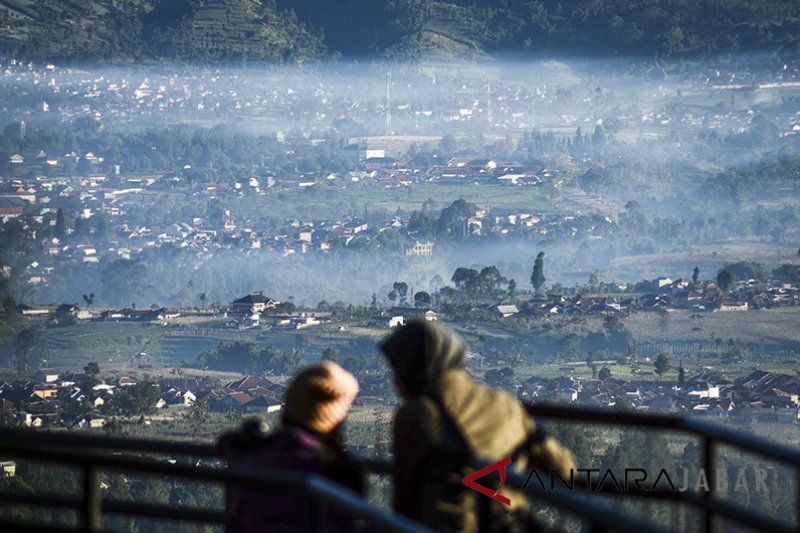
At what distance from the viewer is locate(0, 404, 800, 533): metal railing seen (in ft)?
6.73

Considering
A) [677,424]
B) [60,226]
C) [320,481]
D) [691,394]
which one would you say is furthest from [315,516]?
[60,226]

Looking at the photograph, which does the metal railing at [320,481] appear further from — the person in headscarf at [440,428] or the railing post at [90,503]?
the person in headscarf at [440,428]

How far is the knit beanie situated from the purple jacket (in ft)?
0.07

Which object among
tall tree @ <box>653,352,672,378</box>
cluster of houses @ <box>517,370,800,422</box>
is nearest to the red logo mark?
cluster of houses @ <box>517,370,800,422</box>

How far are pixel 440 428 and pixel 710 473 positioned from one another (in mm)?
466

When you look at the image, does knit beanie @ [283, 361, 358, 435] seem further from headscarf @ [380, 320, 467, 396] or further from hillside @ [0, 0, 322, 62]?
hillside @ [0, 0, 322, 62]

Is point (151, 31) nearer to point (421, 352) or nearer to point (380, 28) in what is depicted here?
point (380, 28)

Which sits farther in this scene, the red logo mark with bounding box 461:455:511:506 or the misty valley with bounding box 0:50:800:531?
the misty valley with bounding box 0:50:800:531

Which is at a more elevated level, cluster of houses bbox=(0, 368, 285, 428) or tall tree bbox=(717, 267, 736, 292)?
A: tall tree bbox=(717, 267, 736, 292)

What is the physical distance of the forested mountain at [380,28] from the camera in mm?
59094

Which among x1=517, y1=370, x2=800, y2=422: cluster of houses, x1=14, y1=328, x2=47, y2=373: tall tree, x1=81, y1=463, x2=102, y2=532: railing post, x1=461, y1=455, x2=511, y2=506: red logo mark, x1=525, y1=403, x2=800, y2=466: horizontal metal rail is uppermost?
x1=525, y1=403, x2=800, y2=466: horizontal metal rail

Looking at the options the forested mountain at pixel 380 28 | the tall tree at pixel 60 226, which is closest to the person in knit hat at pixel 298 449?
the tall tree at pixel 60 226

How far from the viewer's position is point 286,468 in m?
2.57

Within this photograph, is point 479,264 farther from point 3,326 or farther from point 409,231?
point 3,326
